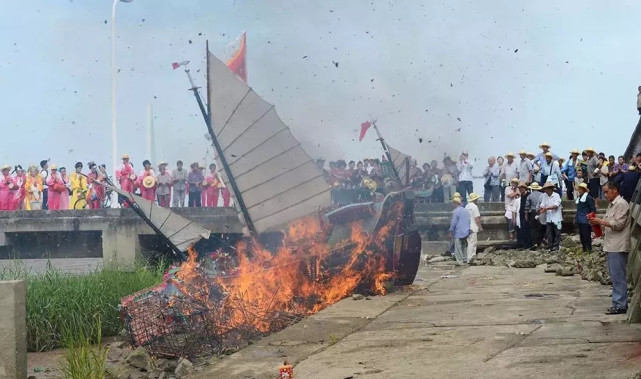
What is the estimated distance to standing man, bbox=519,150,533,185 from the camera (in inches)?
868

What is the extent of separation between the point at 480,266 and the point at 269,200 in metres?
4.96

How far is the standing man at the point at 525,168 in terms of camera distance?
2205cm

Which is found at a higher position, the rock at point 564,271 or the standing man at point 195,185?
the standing man at point 195,185

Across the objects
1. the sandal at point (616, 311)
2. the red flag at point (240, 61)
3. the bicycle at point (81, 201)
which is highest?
the red flag at point (240, 61)

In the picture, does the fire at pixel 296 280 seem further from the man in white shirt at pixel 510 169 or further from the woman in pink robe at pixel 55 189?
the woman in pink robe at pixel 55 189

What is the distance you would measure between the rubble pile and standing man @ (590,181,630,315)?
3527mm

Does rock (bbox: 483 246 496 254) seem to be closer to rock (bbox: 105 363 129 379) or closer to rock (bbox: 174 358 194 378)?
rock (bbox: 174 358 194 378)

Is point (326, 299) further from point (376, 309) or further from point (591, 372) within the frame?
point (591, 372)

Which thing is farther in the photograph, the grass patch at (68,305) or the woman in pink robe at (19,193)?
the woman in pink robe at (19,193)

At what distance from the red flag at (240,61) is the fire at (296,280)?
20.6 feet

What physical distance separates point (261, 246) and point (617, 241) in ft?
32.9

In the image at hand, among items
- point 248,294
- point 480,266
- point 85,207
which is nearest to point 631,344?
point 248,294

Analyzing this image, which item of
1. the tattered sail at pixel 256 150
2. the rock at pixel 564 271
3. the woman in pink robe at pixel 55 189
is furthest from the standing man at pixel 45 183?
the rock at pixel 564 271

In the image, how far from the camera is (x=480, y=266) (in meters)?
19.7
